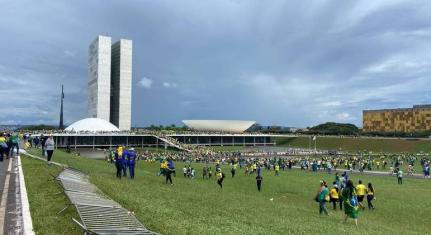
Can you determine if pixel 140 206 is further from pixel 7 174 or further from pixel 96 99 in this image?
pixel 96 99

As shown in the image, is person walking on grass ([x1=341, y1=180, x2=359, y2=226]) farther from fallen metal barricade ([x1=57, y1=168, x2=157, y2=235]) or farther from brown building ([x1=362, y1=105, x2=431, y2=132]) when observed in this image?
brown building ([x1=362, y1=105, x2=431, y2=132])

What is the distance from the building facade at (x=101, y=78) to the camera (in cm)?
11625

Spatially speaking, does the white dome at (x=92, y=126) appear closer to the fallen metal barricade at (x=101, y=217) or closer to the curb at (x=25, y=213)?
the curb at (x=25, y=213)

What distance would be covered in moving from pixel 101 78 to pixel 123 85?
616 cm

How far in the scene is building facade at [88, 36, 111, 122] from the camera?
4577 inches

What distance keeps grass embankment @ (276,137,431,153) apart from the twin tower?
45142 millimetres

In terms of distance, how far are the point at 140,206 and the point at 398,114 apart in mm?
139934

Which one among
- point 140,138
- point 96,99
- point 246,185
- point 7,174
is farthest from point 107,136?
point 7,174

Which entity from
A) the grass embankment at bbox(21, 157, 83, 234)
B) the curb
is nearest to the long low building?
the grass embankment at bbox(21, 157, 83, 234)

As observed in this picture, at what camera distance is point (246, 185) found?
88.5 ft

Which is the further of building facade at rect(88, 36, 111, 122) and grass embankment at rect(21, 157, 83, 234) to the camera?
building facade at rect(88, 36, 111, 122)

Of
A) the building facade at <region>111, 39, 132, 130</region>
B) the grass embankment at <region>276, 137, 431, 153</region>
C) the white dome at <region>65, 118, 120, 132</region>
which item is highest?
the building facade at <region>111, 39, 132, 130</region>

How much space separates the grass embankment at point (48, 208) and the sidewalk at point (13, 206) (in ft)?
0.47

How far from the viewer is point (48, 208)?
8859 millimetres
